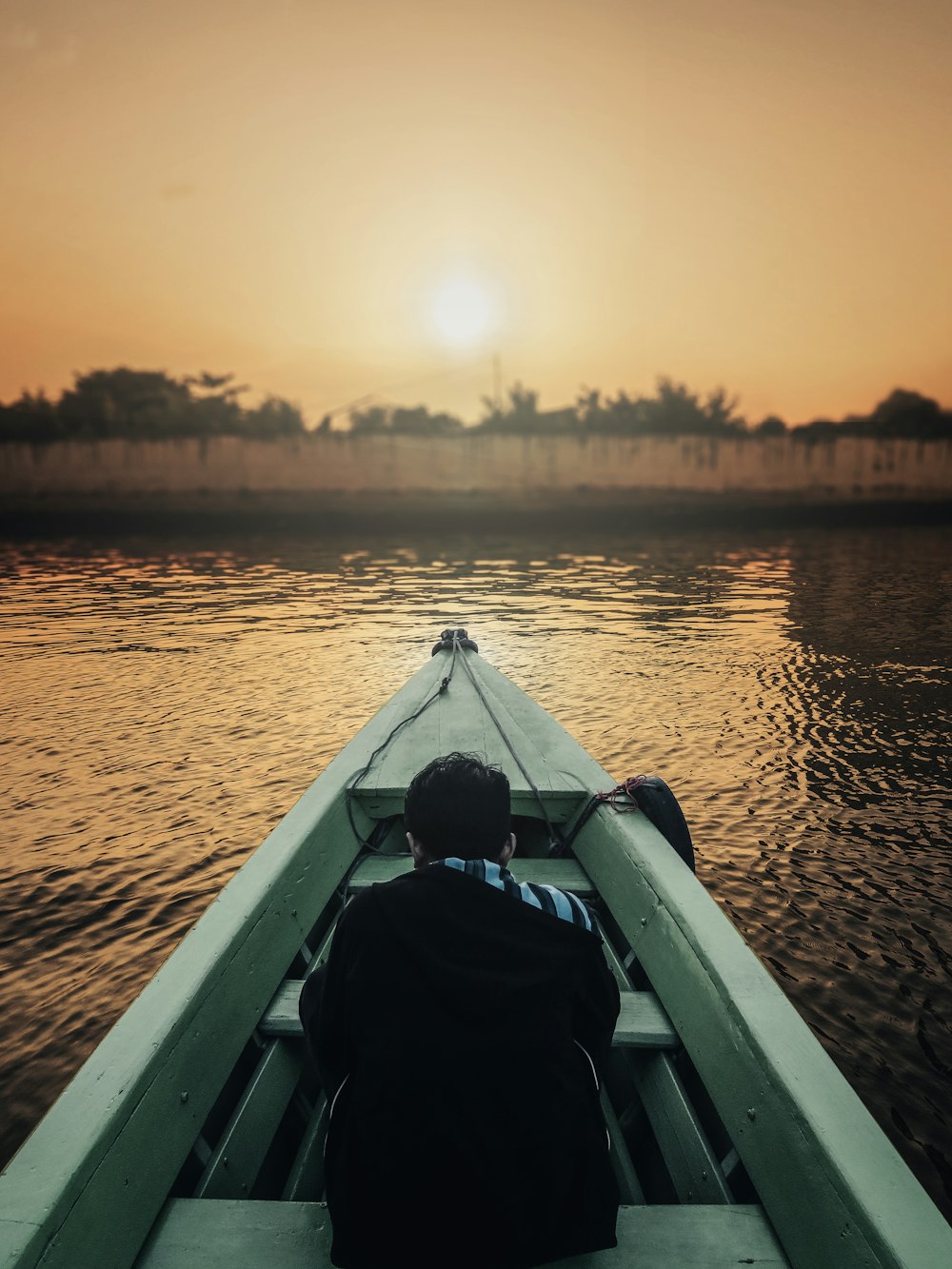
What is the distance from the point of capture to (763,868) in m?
4.52

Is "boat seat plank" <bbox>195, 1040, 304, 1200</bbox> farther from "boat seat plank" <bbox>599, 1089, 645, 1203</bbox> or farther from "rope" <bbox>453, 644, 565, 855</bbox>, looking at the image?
"rope" <bbox>453, 644, 565, 855</bbox>

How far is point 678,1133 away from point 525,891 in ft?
3.42

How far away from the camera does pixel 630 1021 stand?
231cm

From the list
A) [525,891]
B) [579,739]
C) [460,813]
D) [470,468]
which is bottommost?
[579,739]

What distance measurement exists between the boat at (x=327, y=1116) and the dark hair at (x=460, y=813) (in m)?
0.79

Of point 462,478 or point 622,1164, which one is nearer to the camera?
point 622,1164

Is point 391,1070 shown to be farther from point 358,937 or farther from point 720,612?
point 720,612

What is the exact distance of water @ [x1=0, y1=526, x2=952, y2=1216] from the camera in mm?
3469

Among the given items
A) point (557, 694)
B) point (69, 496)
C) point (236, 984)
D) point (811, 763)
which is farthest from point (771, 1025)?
point (69, 496)

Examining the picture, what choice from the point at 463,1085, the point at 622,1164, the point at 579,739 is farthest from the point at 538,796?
the point at 579,739

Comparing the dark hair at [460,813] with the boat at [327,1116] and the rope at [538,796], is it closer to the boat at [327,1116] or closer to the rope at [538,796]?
the boat at [327,1116]

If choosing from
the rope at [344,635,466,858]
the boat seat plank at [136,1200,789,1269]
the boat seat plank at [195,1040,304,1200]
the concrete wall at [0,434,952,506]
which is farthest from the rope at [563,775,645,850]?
the concrete wall at [0,434,952,506]

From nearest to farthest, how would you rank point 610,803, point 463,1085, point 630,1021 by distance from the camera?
1. point 463,1085
2. point 630,1021
3. point 610,803

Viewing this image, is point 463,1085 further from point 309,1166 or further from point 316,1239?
point 309,1166
